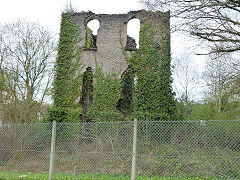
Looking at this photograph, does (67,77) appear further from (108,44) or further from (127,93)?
(127,93)

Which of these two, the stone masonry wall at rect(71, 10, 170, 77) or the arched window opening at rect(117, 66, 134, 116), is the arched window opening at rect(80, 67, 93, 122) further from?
the arched window opening at rect(117, 66, 134, 116)

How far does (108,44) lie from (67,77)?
3281mm

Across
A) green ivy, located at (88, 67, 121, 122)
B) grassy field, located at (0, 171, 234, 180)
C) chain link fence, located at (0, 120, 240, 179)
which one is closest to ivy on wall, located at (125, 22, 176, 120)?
green ivy, located at (88, 67, 121, 122)

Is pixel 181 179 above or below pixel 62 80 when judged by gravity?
below

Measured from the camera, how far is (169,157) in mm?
6285

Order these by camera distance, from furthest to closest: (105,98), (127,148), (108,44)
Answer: (108,44) → (105,98) → (127,148)

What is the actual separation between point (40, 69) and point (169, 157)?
15.0 m

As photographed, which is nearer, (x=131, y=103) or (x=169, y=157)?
(x=169, y=157)

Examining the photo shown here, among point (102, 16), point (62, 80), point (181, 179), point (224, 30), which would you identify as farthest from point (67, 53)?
point (181, 179)

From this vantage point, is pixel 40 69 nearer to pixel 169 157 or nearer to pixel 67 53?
pixel 67 53

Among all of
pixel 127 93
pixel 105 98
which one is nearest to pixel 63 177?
pixel 105 98

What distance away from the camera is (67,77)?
14672 mm

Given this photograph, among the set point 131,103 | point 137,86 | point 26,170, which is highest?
point 137,86

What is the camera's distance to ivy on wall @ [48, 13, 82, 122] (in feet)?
45.8
